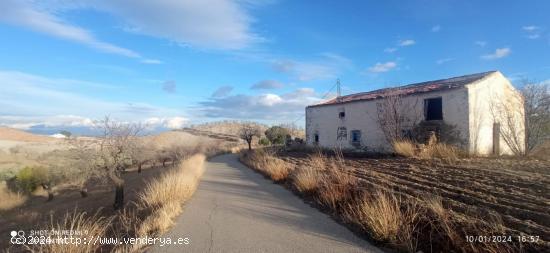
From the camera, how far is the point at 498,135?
21.0 meters

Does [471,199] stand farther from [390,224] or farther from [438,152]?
[438,152]

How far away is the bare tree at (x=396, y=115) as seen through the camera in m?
22.2

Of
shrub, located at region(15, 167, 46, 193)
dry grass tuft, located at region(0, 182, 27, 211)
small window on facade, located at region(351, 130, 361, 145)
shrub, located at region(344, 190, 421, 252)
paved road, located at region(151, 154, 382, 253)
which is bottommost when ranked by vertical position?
dry grass tuft, located at region(0, 182, 27, 211)

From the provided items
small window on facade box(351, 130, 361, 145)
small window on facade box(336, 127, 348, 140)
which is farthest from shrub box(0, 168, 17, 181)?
small window on facade box(351, 130, 361, 145)

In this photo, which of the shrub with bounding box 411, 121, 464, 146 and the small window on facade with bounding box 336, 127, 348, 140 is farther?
the small window on facade with bounding box 336, 127, 348, 140

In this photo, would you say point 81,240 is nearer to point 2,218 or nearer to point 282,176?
point 282,176

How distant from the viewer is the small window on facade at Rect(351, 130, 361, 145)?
25717 millimetres

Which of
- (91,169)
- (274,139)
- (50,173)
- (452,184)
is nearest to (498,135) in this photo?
(452,184)

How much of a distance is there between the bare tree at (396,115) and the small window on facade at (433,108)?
0.65 metres

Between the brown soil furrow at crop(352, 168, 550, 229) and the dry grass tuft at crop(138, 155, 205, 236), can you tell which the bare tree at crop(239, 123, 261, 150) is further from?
the brown soil furrow at crop(352, 168, 550, 229)

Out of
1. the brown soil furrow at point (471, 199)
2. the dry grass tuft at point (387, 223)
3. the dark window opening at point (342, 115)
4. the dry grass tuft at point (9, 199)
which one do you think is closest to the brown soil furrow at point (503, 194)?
the brown soil furrow at point (471, 199)

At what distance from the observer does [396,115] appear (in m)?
22.4

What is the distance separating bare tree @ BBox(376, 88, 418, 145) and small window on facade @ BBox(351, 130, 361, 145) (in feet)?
9.05

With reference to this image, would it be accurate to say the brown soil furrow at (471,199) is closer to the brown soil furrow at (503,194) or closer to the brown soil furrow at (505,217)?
the brown soil furrow at (505,217)
